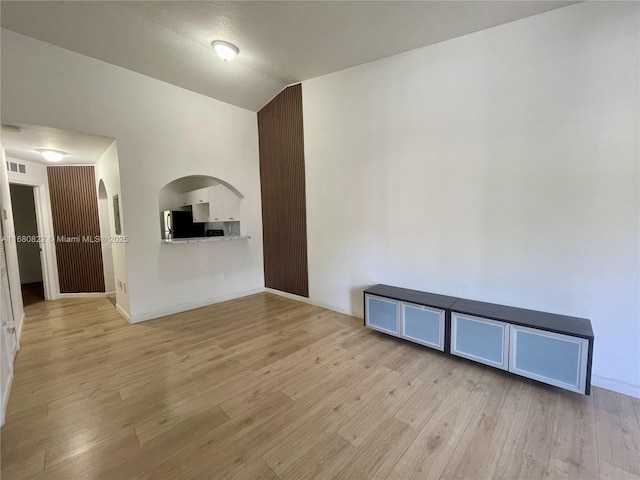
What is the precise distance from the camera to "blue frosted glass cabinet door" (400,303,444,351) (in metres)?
2.77

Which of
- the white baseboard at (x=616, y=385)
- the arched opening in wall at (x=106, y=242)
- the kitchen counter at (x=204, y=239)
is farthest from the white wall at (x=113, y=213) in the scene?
the white baseboard at (x=616, y=385)

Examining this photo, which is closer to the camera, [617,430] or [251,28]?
[617,430]

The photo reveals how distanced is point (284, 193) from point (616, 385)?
177 inches

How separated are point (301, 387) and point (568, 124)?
320 centimetres

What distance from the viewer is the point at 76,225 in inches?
205

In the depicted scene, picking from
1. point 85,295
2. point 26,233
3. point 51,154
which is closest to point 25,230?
point 26,233

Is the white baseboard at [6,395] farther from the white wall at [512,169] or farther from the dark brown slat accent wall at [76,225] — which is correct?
the white wall at [512,169]

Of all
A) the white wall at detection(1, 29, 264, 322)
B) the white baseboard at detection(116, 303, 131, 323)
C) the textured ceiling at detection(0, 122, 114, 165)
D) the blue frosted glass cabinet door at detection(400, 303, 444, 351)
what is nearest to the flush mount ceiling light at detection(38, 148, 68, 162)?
the textured ceiling at detection(0, 122, 114, 165)

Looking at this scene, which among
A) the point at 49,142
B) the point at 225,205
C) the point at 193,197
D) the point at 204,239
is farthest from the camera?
the point at 193,197

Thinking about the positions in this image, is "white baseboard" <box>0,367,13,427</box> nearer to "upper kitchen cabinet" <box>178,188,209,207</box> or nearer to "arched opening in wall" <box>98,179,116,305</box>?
"arched opening in wall" <box>98,179,116,305</box>

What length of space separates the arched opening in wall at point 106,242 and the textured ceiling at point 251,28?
8.05 ft

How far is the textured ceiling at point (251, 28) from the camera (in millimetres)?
2553

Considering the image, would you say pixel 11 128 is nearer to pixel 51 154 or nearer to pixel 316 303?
pixel 51 154

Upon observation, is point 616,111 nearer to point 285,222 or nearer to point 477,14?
point 477,14
